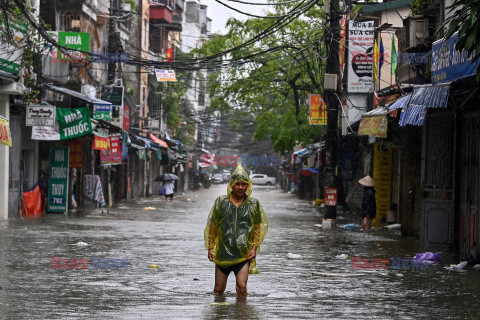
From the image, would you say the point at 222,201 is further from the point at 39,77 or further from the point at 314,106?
the point at 314,106

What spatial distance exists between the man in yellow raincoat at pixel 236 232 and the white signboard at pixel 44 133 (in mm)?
18243

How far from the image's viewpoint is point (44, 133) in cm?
2756

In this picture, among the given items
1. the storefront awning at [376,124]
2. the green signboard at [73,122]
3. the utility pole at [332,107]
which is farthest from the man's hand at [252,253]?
the green signboard at [73,122]

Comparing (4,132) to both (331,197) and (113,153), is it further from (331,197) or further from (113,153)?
(113,153)

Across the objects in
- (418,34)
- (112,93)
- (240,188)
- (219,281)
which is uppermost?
(112,93)

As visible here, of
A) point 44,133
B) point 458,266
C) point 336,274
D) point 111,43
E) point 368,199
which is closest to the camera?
point 336,274

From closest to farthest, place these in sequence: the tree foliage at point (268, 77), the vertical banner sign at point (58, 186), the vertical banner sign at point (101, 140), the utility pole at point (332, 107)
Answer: the utility pole at point (332, 107)
the vertical banner sign at point (58, 186)
the vertical banner sign at point (101, 140)
the tree foliage at point (268, 77)

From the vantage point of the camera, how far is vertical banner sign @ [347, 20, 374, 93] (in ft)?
95.8

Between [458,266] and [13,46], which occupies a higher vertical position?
[13,46]

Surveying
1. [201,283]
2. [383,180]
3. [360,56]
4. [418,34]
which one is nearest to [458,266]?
[201,283]

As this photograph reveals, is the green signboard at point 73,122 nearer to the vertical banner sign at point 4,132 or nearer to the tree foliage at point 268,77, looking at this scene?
the vertical banner sign at point 4,132

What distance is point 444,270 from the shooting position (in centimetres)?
1401

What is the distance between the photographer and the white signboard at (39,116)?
2636 centimetres

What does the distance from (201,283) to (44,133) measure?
17.2m
